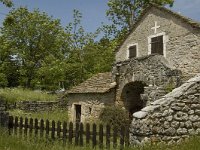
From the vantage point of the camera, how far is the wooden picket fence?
9.08 meters

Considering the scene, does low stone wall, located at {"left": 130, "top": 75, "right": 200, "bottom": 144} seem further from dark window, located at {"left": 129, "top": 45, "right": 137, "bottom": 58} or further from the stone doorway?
the stone doorway

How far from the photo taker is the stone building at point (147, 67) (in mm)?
14383

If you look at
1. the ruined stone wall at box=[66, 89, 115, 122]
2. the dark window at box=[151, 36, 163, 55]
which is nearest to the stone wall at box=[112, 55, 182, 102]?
the ruined stone wall at box=[66, 89, 115, 122]

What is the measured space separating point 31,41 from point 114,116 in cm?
2966

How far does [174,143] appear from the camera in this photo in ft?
26.9

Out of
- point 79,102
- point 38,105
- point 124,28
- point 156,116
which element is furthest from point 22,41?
point 156,116

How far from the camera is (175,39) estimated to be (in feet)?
→ 55.2

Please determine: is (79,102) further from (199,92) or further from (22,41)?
(22,41)

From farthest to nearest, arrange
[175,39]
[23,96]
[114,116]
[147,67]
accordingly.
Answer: [23,96], [175,39], [114,116], [147,67]

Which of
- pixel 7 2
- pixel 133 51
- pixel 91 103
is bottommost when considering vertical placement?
pixel 91 103

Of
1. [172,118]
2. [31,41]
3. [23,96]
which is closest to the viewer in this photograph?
[172,118]

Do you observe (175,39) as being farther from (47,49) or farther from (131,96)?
(47,49)

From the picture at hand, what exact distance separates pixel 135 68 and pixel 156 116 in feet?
27.0

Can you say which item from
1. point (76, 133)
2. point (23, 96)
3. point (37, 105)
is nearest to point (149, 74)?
point (76, 133)
